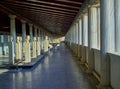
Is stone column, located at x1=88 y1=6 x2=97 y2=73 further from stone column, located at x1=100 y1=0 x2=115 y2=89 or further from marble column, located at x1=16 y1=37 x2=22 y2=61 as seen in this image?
marble column, located at x1=16 y1=37 x2=22 y2=61

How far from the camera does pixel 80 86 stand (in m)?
7.66

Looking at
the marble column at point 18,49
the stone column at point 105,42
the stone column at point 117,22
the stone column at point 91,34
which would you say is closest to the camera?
the stone column at point 117,22

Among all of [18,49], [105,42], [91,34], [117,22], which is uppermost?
[117,22]

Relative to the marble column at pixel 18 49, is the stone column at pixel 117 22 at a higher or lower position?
higher

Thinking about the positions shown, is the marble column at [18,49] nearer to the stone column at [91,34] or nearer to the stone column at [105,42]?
the stone column at [91,34]

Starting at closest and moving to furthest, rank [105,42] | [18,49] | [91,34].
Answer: [105,42] < [91,34] < [18,49]

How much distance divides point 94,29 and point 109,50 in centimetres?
375

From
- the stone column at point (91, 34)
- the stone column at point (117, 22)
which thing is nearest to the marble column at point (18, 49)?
the stone column at point (91, 34)

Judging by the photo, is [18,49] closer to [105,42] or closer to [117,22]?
[105,42]

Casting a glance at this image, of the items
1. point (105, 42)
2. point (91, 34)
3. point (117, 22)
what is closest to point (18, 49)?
point (91, 34)

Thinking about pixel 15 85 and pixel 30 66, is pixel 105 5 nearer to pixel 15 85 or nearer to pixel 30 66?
pixel 15 85

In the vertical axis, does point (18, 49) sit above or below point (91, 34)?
below

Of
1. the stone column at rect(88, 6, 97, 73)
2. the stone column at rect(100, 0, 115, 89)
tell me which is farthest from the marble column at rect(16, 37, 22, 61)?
the stone column at rect(100, 0, 115, 89)

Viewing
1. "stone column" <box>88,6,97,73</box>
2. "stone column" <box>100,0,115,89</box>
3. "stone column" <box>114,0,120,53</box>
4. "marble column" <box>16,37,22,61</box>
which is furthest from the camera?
"marble column" <box>16,37,22,61</box>
